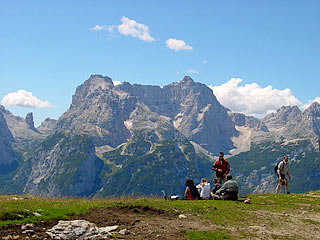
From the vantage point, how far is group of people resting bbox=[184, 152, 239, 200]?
30.1 meters

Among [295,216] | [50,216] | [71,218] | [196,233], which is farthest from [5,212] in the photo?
[295,216]

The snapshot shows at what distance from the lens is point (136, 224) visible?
62.7 ft

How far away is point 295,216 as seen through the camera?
Answer: 23953 mm

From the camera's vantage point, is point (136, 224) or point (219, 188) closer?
point (136, 224)

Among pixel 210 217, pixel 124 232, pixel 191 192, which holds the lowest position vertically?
pixel 124 232

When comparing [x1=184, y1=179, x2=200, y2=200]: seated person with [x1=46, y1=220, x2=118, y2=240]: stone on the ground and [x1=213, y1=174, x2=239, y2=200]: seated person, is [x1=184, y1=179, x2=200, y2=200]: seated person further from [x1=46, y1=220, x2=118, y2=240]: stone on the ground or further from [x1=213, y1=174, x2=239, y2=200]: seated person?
[x1=46, y1=220, x2=118, y2=240]: stone on the ground

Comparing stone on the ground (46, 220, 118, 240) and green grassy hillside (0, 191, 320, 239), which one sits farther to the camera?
green grassy hillside (0, 191, 320, 239)

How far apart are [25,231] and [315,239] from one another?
15450 millimetres

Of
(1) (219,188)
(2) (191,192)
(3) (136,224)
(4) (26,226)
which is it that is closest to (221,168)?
(1) (219,188)

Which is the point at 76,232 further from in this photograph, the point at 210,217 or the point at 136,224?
the point at 210,217

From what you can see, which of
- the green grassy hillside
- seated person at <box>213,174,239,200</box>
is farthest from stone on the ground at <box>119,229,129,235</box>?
seated person at <box>213,174,239,200</box>

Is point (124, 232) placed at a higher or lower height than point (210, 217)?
lower

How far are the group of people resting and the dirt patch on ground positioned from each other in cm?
910

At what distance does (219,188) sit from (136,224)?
589 inches
